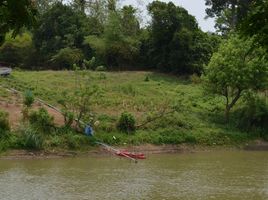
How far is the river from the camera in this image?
69.5ft

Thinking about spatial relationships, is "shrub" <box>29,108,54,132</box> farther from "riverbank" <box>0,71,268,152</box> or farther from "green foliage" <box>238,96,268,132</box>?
"green foliage" <box>238,96,268,132</box>

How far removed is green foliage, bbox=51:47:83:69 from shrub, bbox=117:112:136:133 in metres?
16.7

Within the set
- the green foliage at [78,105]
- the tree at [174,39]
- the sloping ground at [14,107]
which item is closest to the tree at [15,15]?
the green foliage at [78,105]

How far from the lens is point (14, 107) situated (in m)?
38.3

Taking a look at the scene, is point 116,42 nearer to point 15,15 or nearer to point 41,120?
point 41,120

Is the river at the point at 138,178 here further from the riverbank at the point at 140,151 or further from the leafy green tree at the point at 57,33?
the leafy green tree at the point at 57,33

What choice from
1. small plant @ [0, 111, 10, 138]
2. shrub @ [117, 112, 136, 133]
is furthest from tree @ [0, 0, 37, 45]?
shrub @ [117, 112, 136, 133]

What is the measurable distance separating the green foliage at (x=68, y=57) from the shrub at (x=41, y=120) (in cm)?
1850

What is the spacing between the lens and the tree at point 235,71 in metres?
40.4

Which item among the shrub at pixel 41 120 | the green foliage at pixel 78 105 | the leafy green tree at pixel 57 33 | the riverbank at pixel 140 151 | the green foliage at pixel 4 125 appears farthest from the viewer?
the leafy green tree at pixel 57 33

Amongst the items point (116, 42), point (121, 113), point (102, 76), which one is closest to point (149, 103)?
point (121, 113)

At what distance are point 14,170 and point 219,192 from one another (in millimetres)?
10736

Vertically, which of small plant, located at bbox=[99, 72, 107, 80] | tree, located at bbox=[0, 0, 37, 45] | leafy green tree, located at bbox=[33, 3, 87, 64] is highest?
leafy green tree, located at bbox=[33, 3, 87, 64]

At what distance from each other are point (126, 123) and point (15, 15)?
103 ft
